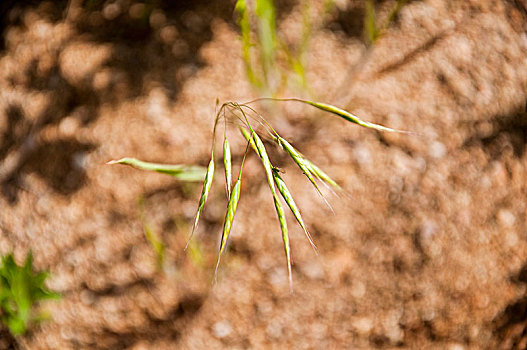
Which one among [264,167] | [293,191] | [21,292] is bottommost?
[21,292]

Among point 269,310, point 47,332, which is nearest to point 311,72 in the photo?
point 269,310

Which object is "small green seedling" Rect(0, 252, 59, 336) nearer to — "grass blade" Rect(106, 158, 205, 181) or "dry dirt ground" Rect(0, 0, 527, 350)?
"dry dirt ground" Rect(0, 0, 527, 350)

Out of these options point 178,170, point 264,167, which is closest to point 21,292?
point 178,170

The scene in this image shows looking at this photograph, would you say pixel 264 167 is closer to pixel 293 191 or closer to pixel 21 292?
pixel 293 191

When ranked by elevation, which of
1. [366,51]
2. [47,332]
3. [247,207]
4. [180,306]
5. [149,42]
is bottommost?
[47,332]

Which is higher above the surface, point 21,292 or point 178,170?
point 178,170

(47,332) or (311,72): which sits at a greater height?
(311,72)

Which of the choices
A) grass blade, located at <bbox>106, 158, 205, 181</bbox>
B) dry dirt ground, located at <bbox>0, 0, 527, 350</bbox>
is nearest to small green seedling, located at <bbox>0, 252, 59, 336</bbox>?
dry dirt ground, located at <bbox>0, 0, 527, 350</bbox>

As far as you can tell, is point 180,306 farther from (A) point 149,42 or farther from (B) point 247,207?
(A) point 149,42
